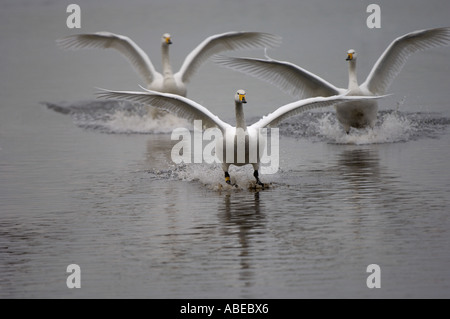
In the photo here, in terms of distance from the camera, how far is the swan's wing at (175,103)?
16.0 m

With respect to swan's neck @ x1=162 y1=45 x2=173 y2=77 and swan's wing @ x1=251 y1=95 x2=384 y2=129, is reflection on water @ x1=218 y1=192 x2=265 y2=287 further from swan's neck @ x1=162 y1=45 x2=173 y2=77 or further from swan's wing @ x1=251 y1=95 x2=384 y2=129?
swan's neck @ x1=162 y1=45 x2=173 y2=77

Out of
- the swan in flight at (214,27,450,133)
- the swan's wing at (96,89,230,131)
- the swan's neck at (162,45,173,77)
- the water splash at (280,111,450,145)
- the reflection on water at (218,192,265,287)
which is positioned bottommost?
the reflection on water at (218,192,265,287)

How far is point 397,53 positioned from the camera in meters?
21.1

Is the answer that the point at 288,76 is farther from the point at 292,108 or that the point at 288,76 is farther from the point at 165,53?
the point at 165,53

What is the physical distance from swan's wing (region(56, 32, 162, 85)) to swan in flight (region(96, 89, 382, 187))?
335 inches

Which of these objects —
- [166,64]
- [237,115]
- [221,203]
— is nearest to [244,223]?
[221,203]

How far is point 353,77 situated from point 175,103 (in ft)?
19.9

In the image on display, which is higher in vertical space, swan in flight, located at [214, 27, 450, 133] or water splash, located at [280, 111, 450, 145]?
swan in flight, located at [214, 27, 450, 133]

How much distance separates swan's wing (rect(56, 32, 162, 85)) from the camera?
81.0ft

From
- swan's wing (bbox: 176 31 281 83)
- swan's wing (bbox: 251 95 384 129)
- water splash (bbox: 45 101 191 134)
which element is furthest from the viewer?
water splash (bbox: 45 101 191 134)

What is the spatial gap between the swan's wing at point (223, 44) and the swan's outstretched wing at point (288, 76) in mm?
2003

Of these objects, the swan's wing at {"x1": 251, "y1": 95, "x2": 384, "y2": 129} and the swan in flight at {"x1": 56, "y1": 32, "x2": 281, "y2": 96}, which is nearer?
the swan's wing at {"x1": 251, "y1": 95, "x2": 384, "y2": 129}

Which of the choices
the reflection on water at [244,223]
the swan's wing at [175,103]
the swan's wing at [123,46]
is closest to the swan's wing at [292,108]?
the swan's wing at [175,103]

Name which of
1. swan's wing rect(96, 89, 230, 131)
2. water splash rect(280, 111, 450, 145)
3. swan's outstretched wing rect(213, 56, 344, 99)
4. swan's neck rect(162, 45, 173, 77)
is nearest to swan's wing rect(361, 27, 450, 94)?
water splash rect(280, 111, 450, 145)
